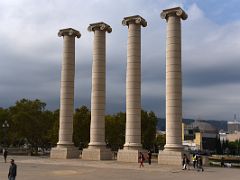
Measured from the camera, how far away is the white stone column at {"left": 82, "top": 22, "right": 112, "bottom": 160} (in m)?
72.3

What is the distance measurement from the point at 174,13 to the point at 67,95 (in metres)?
27.0

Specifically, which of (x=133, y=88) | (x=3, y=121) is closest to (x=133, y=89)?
(x=133, y=88)

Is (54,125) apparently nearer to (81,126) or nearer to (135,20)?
(81,126)

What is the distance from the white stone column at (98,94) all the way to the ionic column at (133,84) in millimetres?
6024

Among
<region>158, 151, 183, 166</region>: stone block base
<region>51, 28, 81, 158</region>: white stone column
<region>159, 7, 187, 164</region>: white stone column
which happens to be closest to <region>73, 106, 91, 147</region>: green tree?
<region>51, 28, 81, 158</region>: white stone column

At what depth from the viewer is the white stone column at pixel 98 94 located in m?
72.3

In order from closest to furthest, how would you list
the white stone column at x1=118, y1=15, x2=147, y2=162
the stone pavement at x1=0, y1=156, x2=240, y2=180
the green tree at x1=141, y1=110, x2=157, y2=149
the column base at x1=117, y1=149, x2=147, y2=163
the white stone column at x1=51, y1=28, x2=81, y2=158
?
the stone pavement at x1=0, y1=156, x2=240, y2=180
the column base at x1=117, y1=149, x2=147, y2=163
the white stone column at x1=118, y1=15, x2=147, y2=162
the white stone column at x1=51, y1=28, x2=81, y2=158
the green tree at x1=141, y1=110, x2=157, y2=149

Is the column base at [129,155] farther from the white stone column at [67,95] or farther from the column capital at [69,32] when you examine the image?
the column capital at [69,32]

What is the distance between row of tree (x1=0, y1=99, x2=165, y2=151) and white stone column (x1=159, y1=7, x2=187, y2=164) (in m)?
45.4

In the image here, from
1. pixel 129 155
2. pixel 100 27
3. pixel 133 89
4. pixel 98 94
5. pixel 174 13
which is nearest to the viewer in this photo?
pixel 174 13

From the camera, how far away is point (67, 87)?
78.4m

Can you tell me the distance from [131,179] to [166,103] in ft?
83.7

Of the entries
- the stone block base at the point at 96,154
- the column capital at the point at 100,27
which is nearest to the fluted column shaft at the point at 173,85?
the stone block base at the point at 96,154

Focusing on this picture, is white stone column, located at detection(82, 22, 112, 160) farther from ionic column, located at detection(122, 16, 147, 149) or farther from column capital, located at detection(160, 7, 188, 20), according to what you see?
column capital, located at detection(160, 7, 188, 20)
